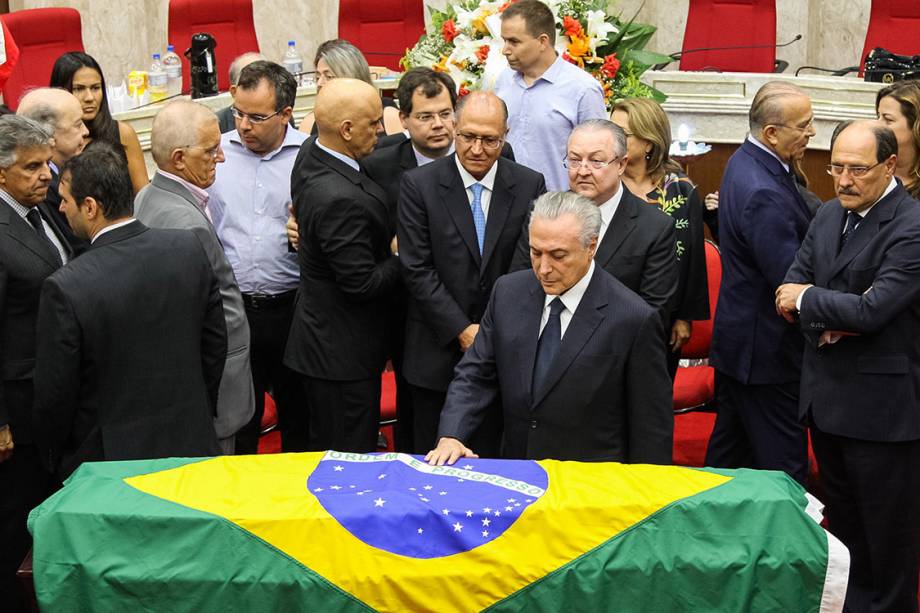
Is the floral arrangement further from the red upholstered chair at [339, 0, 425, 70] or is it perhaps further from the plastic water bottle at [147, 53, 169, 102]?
the red upholstered chair at [339, 0, 425, 70]

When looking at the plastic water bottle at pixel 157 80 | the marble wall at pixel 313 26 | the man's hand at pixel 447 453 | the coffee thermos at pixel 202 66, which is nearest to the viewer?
the man's hand at pixel 447 453

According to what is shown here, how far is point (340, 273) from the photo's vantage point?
3.89 meters

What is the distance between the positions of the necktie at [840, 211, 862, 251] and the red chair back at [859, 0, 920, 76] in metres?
5.02

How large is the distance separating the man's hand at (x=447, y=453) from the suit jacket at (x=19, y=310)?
4.08 feet

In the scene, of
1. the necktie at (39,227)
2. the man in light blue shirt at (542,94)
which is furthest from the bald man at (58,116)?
the man in light blue shirt at (542,94)

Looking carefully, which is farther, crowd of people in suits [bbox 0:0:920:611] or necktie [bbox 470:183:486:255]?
necktie [bbox 470:183:486:255]

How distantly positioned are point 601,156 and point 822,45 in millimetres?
6542

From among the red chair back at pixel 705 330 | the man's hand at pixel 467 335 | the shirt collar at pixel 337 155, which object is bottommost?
the red chair back at pixel 705 330

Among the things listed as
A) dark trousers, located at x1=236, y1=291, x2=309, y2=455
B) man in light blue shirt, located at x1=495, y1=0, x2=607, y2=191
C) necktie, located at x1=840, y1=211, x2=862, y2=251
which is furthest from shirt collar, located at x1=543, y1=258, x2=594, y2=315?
man in light blue shirt, located at x1=495, y1=0, x2=607, y2=191

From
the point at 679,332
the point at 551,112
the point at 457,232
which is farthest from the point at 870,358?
the point at 551,112

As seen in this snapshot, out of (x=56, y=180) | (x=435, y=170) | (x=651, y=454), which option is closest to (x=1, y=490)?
(x=56, y=180)

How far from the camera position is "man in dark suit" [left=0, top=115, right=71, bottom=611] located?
3422 mm

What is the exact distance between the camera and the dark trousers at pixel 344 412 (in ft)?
13.4

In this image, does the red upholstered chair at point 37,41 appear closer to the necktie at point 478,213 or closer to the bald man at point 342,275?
the bald man at point 342,275
